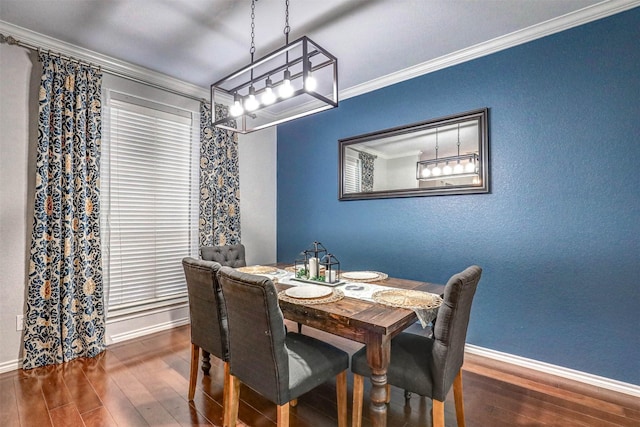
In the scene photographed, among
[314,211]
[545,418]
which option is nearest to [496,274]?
[545,418]

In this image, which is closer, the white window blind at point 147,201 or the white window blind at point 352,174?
the white window blind at point 147,201

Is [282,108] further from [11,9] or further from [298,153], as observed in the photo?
[11,9]

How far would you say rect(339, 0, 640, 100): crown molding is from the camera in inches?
85.9

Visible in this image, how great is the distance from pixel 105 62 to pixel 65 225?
156 cm

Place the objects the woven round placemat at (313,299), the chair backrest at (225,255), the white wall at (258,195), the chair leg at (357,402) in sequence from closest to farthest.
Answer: the chair leg at (357,402) < the woven round placemat at (313,299) < the chair backrest at (225,255) < the white wall at (258,195)

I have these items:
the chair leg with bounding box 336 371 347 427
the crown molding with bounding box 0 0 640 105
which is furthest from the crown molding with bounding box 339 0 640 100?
the chair leg with bounding box 336 371 347 427

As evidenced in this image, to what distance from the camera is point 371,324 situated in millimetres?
1442

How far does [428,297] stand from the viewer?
183cm

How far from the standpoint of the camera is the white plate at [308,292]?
1812 millimetres

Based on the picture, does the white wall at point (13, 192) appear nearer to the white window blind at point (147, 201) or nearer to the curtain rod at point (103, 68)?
the curtain rod at point (103, 68)

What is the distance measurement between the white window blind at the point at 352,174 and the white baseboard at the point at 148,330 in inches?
94.7

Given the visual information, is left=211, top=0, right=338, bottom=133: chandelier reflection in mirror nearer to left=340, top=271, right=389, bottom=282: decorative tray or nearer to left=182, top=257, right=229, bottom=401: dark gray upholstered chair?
left=182, top=257, right=229, bottom=401: dark gray upholstered chair

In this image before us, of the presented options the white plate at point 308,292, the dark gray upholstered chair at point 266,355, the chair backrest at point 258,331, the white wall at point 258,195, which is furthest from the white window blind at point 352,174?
the chair backrest at point 258,331

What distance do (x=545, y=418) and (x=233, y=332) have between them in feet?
6.35
